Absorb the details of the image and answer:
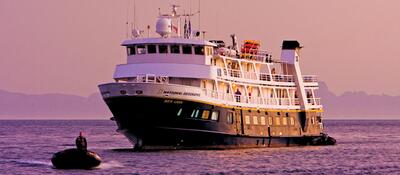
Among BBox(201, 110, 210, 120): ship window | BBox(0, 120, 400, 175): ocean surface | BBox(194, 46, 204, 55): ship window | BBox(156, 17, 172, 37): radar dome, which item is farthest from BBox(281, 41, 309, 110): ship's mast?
BBox(201, 110, 210, 120): ship window

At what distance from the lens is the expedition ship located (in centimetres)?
7181

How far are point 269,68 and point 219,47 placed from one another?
934 centimetres

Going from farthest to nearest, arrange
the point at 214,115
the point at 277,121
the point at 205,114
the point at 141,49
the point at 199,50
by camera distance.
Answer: the point at 277,121, the point at 141,49, the point at 199,50, the point at 214,115, the point at 205,114

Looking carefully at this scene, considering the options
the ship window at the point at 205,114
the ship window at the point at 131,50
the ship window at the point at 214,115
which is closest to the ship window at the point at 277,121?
the ship window at the point at 214,115

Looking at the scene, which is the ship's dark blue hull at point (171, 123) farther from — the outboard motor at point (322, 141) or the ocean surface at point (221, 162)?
the outboard motor at point (322, 141)

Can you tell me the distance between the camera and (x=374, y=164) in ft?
246

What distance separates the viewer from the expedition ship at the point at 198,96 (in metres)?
71.8

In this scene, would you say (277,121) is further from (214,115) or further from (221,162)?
(221,162)

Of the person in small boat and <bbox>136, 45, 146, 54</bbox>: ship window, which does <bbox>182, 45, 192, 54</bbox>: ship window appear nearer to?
<bbox>136, 45, 146, 54</bbox>: ship window

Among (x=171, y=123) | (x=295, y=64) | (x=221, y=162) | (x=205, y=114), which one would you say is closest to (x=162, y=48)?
(x=205, y=114)

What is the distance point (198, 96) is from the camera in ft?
242

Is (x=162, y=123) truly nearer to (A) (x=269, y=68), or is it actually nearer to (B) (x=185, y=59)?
(B) (x=185, y=59)

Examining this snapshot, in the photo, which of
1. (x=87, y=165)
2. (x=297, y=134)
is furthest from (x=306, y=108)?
(x=87, y=165)

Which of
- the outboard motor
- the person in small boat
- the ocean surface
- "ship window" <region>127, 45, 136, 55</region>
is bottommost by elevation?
the outboard motor
